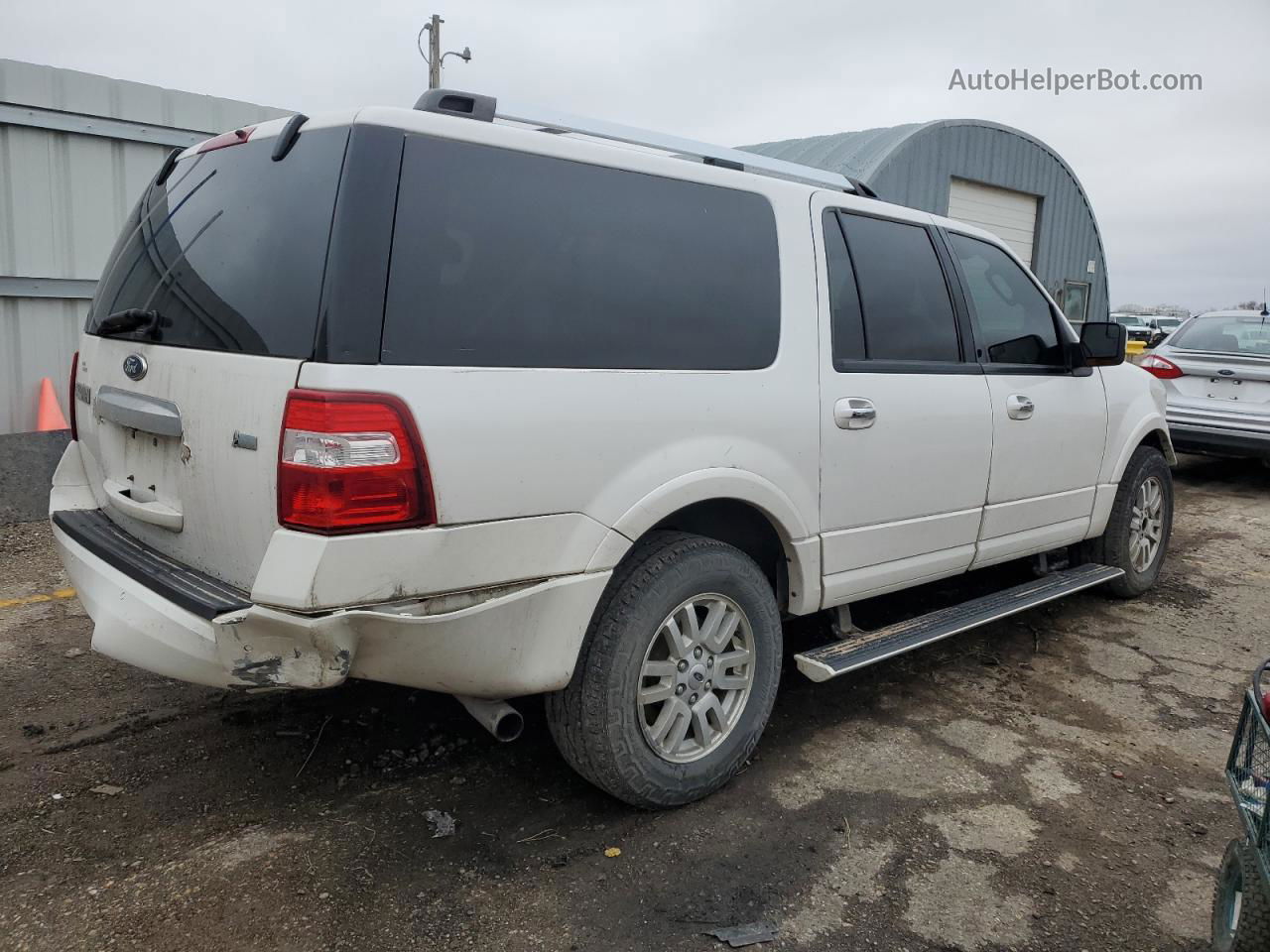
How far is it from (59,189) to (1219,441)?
30.9 feet

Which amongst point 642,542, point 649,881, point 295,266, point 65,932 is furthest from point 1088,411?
point 65,932

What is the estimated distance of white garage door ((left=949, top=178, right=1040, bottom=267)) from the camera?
15898mm

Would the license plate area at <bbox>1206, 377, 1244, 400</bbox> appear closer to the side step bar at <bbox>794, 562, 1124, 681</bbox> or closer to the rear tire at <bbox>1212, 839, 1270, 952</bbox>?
the side step bar at <bbox>794, 562, 1124, 681</bbox>

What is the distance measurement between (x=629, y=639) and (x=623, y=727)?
0.84 ft

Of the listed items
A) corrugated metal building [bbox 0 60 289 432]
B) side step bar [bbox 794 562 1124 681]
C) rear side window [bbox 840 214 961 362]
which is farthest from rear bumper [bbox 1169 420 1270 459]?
corrugated metal building [bbox 0 60 289 432]

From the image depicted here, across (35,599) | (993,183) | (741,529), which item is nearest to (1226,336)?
(741,529)

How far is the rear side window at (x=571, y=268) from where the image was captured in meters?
2.46

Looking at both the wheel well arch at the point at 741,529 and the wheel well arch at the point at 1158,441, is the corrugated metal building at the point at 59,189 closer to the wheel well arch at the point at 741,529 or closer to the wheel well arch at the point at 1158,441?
the wheel well arch at the point at 741,529

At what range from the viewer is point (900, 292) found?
3799 millimetres

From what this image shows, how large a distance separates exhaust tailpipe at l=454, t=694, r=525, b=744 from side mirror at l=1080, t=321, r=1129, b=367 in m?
3.22

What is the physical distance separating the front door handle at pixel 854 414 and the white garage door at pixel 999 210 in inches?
520

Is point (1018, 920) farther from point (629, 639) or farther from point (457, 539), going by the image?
point (457, 539)

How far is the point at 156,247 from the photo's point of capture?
304cm

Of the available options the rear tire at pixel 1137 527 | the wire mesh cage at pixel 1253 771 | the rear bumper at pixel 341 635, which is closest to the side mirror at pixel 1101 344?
the rear tire at pixel 1137 527
